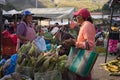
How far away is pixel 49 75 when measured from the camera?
6031 millimetres

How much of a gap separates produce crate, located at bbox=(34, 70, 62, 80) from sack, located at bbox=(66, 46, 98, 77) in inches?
15.1

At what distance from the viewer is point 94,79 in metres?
9.55

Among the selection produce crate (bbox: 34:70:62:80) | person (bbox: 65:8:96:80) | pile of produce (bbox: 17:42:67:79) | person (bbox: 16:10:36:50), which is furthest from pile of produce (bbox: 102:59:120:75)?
person (bbox: 65:8:96:80)

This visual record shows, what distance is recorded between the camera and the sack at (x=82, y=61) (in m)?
5.55

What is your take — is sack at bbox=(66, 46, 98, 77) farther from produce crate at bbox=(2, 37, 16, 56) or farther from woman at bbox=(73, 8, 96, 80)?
produce crate at bbox=(2, 37, 16, 56)

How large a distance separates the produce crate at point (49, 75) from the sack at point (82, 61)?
383mm

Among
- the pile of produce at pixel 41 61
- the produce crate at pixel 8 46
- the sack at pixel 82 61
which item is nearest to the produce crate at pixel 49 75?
the pile of produce at pixel 41 61

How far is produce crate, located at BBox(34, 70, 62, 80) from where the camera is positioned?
598 cm

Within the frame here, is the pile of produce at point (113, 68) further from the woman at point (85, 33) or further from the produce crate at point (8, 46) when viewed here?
the woman at point (85, 33)

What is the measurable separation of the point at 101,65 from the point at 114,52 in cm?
464

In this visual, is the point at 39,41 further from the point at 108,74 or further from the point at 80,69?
the point at 108,74

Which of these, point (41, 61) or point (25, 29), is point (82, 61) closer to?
point (41, 61)

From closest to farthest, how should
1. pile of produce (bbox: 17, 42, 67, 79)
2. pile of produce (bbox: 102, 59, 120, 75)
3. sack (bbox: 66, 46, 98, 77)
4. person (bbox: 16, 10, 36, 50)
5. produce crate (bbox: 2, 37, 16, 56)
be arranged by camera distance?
sack (bbox: 66, 46, 98, 77), pile of produce (bbox: 17, 42, 67, 79), person (bbox: 16, 10, 36, 50), pile of produce (bbox: 102, 59, 120, 75), produce crate (bbox: 2, 37, 16, 56)

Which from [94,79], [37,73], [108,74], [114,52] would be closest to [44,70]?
[37,73]
